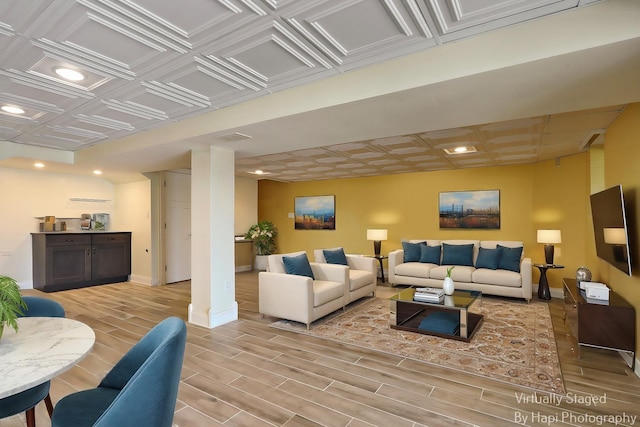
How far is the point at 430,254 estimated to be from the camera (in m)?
6.37

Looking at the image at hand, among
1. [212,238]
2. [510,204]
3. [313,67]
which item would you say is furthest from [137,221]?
[510,204]

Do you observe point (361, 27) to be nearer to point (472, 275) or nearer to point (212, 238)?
point (212, 238)

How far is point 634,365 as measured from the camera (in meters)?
2.83

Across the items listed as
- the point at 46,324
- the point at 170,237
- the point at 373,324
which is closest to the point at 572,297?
the point at 373,324

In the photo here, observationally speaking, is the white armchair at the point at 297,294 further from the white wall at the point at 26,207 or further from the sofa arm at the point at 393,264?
the white wall at the point at 26,207

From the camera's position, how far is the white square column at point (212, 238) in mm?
4133

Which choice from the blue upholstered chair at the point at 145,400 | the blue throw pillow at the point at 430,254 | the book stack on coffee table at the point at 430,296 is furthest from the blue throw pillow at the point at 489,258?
the blue upholstered chair at the point at 145,400

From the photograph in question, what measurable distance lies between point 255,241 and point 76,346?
7288mm

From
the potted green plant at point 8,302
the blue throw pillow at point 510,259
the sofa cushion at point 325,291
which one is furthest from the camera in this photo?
the blue throw pillow at point 510,259

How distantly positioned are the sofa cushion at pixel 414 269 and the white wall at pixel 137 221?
16.3ft

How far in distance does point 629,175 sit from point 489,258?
2.96m

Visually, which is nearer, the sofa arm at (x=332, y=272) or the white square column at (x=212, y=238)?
the white square column at (x=212, y=238)

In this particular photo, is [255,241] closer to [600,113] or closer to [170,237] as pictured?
[170,237]

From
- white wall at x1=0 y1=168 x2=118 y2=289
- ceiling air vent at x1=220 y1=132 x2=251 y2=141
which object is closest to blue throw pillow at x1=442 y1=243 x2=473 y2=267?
ceiling air vent at x1=220 y1=132 x2=251 y2=141
